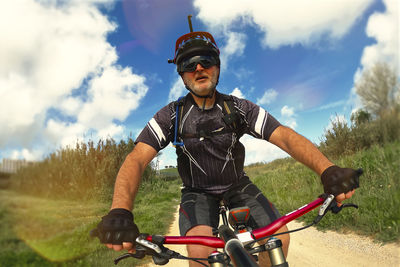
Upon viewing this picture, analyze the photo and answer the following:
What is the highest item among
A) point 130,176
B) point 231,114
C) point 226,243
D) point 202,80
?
point 202,80

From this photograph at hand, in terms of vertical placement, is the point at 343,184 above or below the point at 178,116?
below

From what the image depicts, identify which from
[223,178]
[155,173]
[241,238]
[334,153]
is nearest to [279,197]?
[334,153]

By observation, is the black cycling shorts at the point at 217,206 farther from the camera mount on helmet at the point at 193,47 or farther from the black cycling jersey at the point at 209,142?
the camera mount on helmet at the point at 193,47

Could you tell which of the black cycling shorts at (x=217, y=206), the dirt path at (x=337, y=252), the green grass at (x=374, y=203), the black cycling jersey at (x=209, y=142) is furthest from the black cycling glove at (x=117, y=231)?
the green grass at (x=374, y=203)

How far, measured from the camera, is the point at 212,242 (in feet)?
4.40

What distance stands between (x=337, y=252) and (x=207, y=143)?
130 inches

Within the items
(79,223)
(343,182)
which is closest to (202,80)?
(343,182)

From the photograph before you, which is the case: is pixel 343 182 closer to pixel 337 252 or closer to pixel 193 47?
pixel 193 47

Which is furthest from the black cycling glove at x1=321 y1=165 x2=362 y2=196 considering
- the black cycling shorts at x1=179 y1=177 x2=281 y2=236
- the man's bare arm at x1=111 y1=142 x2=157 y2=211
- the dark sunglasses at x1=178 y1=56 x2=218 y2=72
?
the dark sunglasses at x1=178 y1=56 x2=218 y2=72

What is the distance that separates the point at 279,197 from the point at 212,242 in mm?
7313

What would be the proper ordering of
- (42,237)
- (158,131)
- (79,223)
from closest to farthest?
(158,131), (42,237), (79,223)

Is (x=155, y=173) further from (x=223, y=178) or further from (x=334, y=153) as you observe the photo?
(x=223, y=178)

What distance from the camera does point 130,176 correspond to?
6.90 ft

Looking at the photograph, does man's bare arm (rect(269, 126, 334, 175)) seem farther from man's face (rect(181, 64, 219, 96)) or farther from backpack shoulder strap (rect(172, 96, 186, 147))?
backpack shoulder strap (rect(172, 96, 186, 147))
